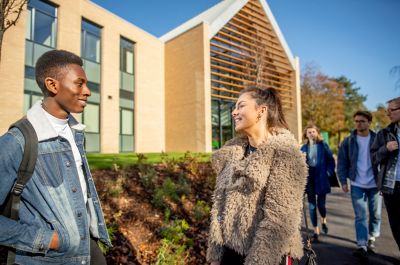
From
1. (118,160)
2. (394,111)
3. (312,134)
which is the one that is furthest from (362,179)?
(118,160)

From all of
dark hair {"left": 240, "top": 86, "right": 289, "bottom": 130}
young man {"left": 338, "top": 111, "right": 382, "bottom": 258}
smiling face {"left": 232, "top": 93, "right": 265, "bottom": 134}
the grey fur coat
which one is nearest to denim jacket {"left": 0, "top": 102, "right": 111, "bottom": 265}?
the grey fur coat

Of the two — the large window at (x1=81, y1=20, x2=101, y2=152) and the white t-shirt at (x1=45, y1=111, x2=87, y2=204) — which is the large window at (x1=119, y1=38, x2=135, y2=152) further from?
the white t-shirt at (x1=45, y1=111, x2=87, y2=204)

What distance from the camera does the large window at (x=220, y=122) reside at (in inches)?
806

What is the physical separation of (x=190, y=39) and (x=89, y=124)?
9.20 metres

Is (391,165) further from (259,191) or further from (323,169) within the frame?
(259,191)

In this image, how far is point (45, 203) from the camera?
1570 mm

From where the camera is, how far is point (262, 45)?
1947 centimetres

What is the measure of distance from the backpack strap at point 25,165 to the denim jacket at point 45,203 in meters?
0.02

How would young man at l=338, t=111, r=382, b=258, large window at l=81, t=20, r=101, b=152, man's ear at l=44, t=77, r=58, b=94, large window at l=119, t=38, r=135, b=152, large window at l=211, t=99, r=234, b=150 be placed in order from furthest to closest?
1. large window at l=211, t=99, r=234, b=150
2. large window at l=119, t=38, r=135, b=152
3. large window at l=81, t=20, r=101, b=152
4. young man at l=338, t=111, r=382, b=258
5. man's ear at l=44, t=77, r=58, b=94

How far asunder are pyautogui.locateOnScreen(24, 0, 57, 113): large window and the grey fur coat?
14.5 metres

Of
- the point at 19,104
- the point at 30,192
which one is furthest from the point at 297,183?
the point at 19,104

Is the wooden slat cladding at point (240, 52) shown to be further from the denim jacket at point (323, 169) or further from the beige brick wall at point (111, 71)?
the denim jacket at point (323, 169)

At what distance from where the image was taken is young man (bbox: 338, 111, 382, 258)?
4.47m

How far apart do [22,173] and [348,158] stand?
16.4ft
